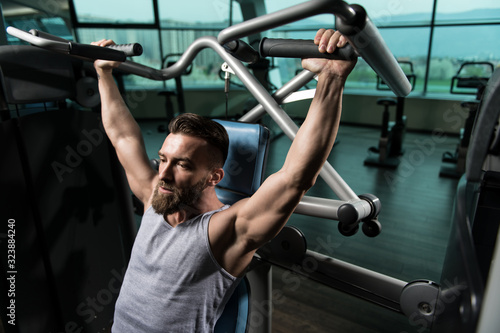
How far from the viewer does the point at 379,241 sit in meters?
2.42

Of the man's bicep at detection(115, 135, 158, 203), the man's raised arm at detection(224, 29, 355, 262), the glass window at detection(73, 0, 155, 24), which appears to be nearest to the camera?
the man's raised arm at detection(224, 29, 355, 262)

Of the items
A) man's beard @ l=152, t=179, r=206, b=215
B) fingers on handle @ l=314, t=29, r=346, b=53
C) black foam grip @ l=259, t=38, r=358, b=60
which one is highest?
fingers on handle @ l=314, t=29, r=346, b=53

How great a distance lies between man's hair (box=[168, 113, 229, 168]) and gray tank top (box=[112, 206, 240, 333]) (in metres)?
0.19

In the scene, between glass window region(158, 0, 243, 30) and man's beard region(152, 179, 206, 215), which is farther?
glass window region(158, 0, 243, 30)

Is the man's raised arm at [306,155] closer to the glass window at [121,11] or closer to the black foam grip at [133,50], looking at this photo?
the black foam grip at [133,50]

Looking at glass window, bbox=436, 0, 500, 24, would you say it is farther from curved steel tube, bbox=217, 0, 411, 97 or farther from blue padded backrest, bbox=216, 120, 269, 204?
curved steel tube, bbox=217, 0, 411, 97

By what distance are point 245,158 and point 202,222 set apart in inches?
9.9

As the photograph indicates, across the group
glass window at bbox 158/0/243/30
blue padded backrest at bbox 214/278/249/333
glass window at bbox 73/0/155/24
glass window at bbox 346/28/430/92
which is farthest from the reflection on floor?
glass window at bbox 73/0/155/24

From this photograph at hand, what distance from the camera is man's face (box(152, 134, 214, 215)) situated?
0.99 m

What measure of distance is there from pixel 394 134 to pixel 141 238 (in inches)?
157

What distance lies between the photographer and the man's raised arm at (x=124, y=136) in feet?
4.01

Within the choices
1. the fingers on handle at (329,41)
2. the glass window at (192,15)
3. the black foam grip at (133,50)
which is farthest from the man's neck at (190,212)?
the glass window at (192,15)

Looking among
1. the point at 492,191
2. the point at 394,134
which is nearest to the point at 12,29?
the point at 492,191

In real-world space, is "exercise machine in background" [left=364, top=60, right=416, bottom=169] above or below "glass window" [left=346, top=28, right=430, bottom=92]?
below
